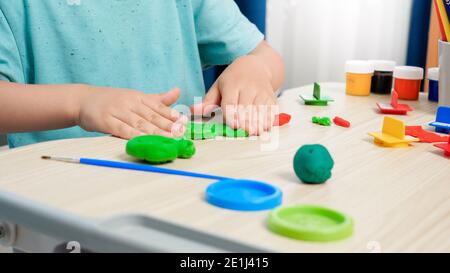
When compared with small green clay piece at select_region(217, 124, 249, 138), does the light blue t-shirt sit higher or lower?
higher

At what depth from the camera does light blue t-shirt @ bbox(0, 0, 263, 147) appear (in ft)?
2.44

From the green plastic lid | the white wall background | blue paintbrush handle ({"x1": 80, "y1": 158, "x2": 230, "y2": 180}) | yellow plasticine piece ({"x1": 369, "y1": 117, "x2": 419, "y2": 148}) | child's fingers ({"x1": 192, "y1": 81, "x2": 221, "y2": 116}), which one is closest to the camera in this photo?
the green plastic lid

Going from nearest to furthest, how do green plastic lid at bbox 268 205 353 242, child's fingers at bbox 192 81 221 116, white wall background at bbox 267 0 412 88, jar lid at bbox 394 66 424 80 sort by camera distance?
green plastic lid at bbox 268 205 353 242 → child's fingers at bbox 192 81 221 116 → jar lid at bbox 394 66 424 80 → white wall background at bbox 267 0 412 88

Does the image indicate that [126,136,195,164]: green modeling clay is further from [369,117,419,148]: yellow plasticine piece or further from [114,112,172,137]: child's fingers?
[369,117,419,148]: yellow plasticine piece

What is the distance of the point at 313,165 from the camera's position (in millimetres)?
417

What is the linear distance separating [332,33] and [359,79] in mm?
649

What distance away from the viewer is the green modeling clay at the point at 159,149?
462 millimetres

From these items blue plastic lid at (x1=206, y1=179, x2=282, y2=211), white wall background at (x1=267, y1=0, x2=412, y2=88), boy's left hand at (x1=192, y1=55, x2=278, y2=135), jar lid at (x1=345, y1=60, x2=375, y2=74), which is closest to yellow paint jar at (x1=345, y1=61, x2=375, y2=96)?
jar lid at (x1=345, y1=60, x2=375, y2=74)

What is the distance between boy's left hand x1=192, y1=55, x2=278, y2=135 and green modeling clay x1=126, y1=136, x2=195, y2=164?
118 mm

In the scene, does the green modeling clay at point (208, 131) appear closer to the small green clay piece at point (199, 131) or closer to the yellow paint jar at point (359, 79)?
the small green clay piece at point (199, 131)

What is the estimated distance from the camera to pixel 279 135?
22.9 inches

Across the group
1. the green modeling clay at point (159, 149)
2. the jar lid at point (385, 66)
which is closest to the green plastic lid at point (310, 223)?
the green modeling clay at point (159, 149)

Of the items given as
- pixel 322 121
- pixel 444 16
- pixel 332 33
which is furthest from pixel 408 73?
pixel 332 33
